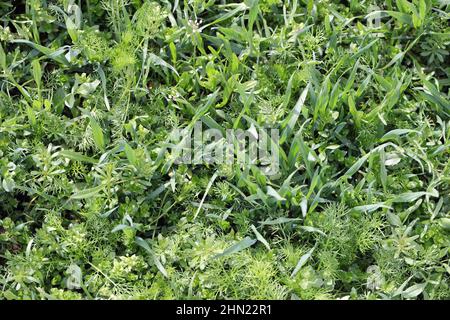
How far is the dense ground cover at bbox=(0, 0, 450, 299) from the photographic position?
2.29 metres

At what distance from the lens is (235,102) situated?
2562 millimetres

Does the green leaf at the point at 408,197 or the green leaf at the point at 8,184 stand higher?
the green leaf at the point at 408,197

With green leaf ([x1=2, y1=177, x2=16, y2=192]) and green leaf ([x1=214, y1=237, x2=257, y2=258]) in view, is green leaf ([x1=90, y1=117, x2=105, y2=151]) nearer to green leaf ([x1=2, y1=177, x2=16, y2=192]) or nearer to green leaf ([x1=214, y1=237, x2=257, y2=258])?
green leaf ([x1=2, y1=177, x2=16, y2=192])

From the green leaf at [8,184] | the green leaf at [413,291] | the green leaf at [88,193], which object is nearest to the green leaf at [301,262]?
the green leaf at [413,291]

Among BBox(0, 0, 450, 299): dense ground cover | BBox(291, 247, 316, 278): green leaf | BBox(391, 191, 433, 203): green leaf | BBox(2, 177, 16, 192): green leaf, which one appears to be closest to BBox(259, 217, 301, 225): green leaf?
BBox(0, 0, 450, 299): dense ground cover

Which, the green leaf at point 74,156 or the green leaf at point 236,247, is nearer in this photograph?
the green leaf at point 236,247

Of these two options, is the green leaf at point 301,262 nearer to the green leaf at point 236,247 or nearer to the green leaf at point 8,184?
the green leaf at point 236,247

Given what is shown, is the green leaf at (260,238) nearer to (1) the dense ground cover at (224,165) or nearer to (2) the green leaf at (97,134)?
(1) the dense ground cover at (224,165)

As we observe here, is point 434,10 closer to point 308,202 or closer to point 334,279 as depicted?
point 308,202

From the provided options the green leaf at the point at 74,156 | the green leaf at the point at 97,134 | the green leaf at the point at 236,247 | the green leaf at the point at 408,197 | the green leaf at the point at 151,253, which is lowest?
the green leaf at the point at 151,253

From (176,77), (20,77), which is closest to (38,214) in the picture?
(20,77)

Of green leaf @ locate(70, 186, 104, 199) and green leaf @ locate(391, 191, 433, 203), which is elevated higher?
green leaf @ locate(391, 191, 433, 203)

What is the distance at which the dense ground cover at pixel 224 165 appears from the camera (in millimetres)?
Answer: 2293

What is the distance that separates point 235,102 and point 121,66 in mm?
449
